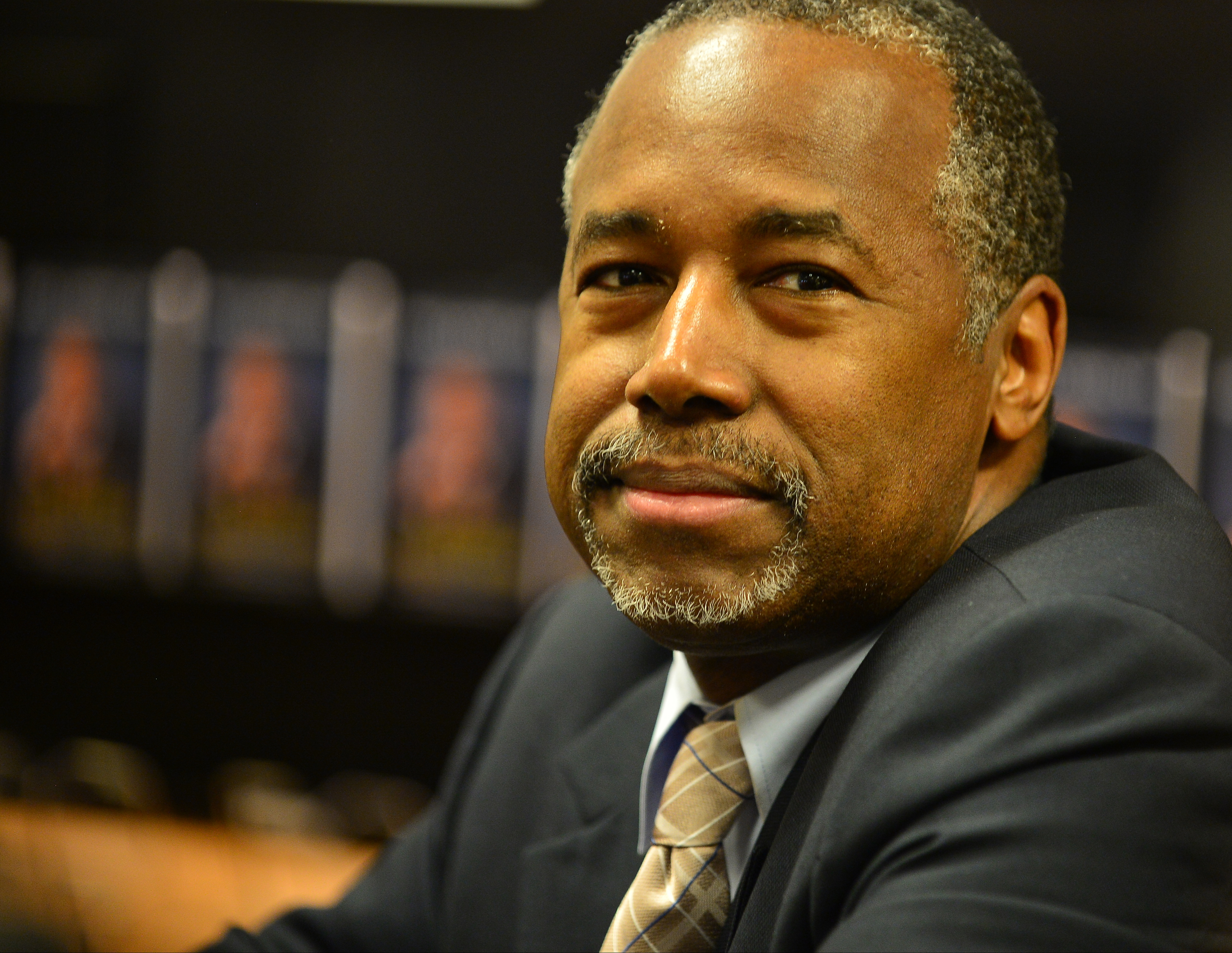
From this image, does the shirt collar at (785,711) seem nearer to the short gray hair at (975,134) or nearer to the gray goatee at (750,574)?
the gray goatee at (750,574)

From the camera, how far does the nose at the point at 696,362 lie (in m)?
0.99

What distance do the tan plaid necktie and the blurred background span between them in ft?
6.61

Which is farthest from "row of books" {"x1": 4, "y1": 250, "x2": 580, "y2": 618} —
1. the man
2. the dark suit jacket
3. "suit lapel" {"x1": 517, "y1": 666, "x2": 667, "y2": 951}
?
the dark suit jacket

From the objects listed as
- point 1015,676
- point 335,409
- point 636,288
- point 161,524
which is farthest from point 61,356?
point 1015,676

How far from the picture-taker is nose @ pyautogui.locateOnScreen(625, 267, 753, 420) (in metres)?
0.99

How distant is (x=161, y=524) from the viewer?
3.31 meters

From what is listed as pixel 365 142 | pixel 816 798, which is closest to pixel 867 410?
pixel 816 798

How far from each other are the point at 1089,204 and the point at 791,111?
81.6 inches

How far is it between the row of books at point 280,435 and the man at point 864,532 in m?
1.92

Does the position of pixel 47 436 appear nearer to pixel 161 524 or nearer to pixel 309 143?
pixel 161 524

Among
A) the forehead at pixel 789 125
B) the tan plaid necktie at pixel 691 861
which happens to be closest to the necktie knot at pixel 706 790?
the tan plaid necktie at pixel 691 861

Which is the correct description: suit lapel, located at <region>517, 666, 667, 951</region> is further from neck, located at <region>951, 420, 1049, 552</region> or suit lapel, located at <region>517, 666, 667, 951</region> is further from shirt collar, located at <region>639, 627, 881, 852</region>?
neck, located at <region>951, 420, 1049, 552</region>

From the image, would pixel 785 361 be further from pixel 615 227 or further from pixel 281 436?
pixel 281 436

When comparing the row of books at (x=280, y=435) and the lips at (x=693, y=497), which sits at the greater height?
the lips at (x=693, y=497)
